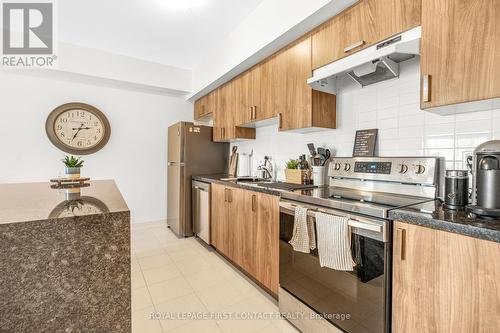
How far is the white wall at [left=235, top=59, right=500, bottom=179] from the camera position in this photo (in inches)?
54.0

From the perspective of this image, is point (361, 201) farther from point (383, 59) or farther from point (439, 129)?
point (383, 59)

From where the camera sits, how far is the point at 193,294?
2.05 metres

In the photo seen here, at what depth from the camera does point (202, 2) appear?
2.23 meters

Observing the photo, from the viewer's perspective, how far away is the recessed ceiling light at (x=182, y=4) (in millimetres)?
2209

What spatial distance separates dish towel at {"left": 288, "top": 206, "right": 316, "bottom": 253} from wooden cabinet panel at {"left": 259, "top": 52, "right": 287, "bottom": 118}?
3.33 feet

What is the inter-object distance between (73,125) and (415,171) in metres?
3.90

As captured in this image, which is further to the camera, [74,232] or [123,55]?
[123,55]

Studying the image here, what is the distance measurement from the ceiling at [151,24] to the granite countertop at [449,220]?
2.14m

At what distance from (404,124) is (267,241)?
131 centimetres

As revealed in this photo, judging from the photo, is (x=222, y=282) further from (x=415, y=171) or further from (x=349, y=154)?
(x=415, y=171)

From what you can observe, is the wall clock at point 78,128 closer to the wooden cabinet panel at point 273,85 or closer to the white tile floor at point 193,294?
the white tile floor at point 193,294

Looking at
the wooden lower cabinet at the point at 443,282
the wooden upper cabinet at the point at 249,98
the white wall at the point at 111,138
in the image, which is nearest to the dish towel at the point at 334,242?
the wooden lower cabinet at the point at 443,282

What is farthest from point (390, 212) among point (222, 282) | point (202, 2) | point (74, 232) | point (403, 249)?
point (202, 2)

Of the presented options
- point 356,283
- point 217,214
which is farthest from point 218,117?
point 356,283
